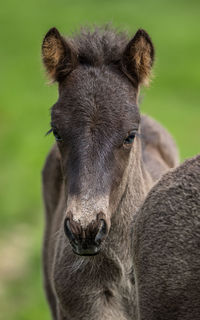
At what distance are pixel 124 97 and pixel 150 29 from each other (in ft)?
60.7

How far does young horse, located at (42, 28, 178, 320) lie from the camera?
5.15 metres

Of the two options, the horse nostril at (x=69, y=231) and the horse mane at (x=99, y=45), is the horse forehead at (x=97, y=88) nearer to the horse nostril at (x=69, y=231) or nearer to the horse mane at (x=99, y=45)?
the horse mane at (x=99, y=45)

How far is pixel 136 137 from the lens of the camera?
5.99 meters

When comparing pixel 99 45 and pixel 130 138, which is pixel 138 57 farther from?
pixel 130 138

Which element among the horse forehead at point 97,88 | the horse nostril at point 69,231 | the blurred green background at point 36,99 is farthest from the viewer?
the blurred green background at point 36,99

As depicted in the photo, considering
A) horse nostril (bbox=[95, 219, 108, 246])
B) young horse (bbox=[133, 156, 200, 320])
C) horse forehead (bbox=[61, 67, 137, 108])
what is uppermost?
horse forehead (bbox=[61, 67, 137, 108])

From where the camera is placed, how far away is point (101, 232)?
505cm

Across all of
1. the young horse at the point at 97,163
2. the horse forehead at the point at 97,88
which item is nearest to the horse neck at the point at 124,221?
the young horse at the point at 97,163

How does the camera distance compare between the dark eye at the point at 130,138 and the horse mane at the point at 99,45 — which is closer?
the dark eye at the point at 130,138

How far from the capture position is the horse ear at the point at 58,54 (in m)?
5.78

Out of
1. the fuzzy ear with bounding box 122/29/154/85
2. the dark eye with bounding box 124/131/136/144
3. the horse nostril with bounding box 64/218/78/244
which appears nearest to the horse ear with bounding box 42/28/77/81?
the fuzzy ear with bounding box 122/29/154/85

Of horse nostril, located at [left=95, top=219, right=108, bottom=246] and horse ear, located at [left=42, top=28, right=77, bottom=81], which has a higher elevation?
horse ear, located at [left=42, top=28, right=77, bottom=81]

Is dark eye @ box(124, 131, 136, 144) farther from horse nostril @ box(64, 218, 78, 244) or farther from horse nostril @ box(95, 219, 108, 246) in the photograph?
horse nostril @ box(64, 218, 78, 244)

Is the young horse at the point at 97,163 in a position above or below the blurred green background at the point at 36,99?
below
